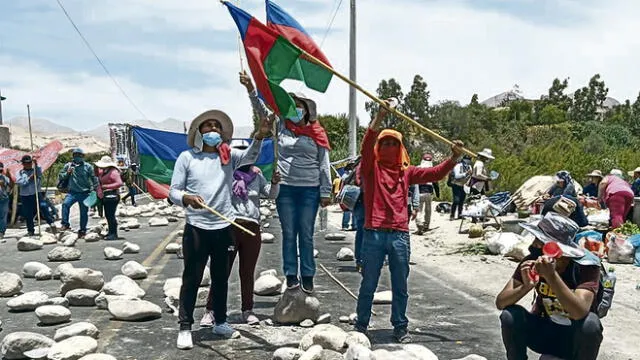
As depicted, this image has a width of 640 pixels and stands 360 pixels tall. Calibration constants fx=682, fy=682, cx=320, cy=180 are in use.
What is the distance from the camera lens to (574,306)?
370 centimetres

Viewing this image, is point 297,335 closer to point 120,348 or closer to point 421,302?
point 120,348

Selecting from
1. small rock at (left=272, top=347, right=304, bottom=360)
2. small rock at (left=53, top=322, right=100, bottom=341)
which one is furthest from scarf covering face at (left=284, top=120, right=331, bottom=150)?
small rock at (left=53, top=322, right=100, bottom=341)

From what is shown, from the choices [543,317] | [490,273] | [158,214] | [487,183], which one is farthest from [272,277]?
[158,214]

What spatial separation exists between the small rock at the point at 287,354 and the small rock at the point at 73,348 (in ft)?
4.47

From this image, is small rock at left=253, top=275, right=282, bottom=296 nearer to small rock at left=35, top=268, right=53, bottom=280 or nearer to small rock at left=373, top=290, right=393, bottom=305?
small rock at left=373, top=290, right=393, bottom=305

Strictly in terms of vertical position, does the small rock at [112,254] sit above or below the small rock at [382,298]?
below

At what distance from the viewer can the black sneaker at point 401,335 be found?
551 cm

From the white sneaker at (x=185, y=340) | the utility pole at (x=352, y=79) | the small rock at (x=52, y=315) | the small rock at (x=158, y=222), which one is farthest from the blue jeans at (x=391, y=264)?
the utility pole at (x=352, y=79)

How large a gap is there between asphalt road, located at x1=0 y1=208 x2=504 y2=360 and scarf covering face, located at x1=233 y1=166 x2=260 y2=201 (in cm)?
116

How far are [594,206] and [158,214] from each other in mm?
12933

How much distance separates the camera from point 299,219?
625cm

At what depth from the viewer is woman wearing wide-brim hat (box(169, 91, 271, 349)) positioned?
534cm

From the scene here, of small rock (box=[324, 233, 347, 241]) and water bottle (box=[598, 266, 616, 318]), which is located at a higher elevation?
water bottle (box=[598, 266, 616, 318])

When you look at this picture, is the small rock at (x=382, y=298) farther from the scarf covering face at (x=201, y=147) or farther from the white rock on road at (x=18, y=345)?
the white rock on road at (x=18, y=345)
